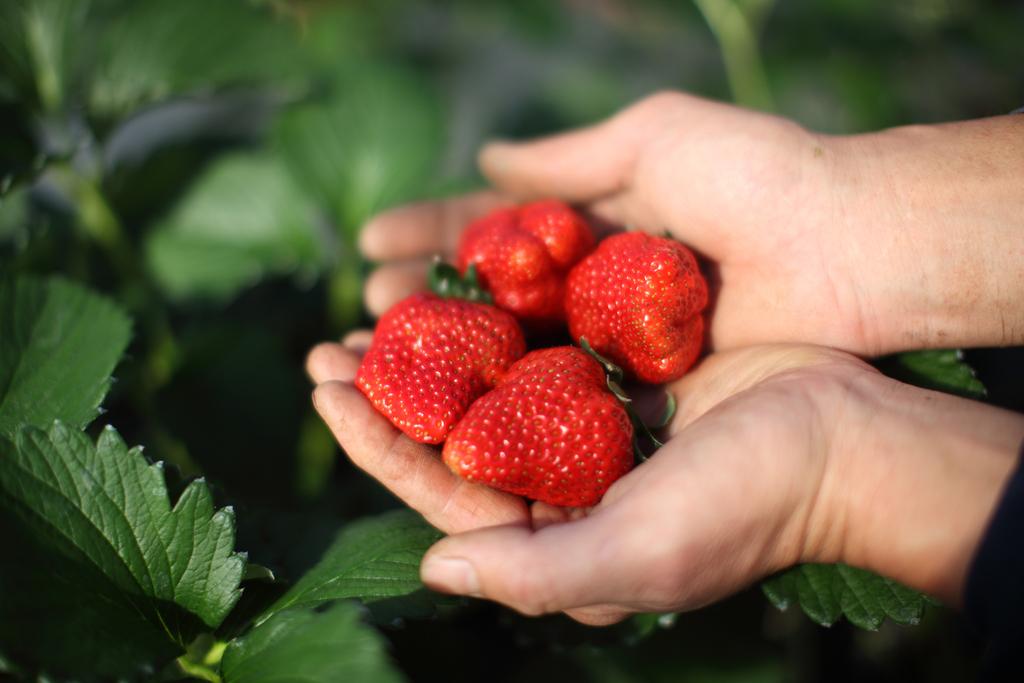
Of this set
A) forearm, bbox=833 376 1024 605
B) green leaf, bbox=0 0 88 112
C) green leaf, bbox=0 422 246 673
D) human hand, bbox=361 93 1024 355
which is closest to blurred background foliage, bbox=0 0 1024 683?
green leaf, bbox=0 0 88 112

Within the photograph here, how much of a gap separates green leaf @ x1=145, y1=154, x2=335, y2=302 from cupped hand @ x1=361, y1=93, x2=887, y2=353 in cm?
40

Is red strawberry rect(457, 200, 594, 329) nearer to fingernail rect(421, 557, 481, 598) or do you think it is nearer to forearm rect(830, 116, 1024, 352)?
forearm rect(830, 116, 1024, 352)

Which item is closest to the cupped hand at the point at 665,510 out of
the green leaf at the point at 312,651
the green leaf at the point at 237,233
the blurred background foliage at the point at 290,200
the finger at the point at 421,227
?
the green leaf at the point at 312,651

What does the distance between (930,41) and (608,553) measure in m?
2.21

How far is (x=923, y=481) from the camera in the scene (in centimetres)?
92

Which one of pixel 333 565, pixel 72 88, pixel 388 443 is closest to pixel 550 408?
pixel 388 443

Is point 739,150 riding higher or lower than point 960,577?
higher

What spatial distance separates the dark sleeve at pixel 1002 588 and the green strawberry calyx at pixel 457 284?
735 millimetres

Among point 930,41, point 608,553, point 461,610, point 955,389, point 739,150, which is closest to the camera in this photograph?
point 608,553

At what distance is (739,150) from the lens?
1294mm

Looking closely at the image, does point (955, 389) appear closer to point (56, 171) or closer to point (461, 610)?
point (461, 610)

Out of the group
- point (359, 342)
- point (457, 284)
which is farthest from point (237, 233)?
point (457, 284)

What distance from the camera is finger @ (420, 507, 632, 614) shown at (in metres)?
0.84

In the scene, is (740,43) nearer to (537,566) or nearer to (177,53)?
(177,53)
